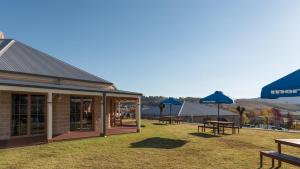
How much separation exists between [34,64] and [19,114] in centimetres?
455

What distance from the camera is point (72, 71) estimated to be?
18969 mm

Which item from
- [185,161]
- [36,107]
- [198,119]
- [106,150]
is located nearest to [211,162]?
[185,161]

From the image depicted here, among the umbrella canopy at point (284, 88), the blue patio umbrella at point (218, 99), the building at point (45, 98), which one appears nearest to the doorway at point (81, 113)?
the building at point (45, 98)

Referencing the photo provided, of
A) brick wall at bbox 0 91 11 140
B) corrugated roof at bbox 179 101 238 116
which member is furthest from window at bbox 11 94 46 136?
corrugated roof at bbox 179 101 238 116

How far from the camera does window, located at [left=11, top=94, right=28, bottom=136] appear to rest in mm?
12828

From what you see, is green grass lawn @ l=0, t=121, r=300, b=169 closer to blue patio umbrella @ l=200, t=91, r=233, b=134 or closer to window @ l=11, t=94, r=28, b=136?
window @ l=11, t=94, r=28, b=136

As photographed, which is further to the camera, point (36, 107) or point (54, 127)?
→ point (54, 127)

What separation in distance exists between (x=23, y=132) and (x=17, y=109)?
1235mm

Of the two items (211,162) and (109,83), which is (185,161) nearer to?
(211,162)

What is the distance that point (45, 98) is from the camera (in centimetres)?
1408

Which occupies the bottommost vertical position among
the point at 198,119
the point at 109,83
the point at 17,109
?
the point at 198,119

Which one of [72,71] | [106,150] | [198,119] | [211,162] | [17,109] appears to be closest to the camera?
[211,162]

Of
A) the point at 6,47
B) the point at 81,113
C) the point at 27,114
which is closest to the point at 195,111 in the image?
the point at 81,113

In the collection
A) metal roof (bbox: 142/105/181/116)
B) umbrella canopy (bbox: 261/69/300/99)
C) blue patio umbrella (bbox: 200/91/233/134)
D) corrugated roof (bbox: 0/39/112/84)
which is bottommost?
metal roof (bbox: 142/105/181/116)
